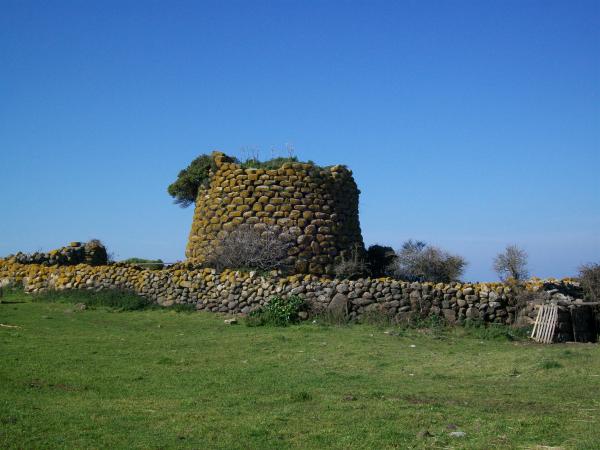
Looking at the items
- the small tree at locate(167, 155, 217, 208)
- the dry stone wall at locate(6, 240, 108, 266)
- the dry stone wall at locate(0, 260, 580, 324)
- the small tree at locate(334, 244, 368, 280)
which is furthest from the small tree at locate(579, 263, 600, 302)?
the dry stone wall at locate(6, 240, 108, 266)

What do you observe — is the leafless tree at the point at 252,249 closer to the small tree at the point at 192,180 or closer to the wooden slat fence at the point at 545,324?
the small tree at the point at 192,180

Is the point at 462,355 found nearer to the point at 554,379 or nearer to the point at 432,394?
the point at 554,379

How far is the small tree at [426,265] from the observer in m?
22.5

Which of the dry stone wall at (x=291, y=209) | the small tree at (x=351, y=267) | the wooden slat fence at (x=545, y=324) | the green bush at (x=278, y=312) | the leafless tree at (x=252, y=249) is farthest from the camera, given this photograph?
the dry stone wall at (x=291, y=209)

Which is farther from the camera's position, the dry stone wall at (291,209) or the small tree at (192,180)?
the small tree at (192,180)

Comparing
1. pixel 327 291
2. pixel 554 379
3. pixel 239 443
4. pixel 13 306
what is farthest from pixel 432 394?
pixel 13 306

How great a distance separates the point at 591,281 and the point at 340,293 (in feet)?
22.1

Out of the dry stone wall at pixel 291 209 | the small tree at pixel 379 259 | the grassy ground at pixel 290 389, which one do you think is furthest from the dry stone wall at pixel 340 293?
the small tree at pixel 379 259

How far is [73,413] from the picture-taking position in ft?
25.6

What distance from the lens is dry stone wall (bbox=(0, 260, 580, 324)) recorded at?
16922 millimetres

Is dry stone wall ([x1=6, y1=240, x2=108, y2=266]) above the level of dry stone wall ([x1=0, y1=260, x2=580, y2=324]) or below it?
above

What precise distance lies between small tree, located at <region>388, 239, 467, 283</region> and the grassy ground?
6447 mm

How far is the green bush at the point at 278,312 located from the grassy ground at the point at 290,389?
3.52 feet

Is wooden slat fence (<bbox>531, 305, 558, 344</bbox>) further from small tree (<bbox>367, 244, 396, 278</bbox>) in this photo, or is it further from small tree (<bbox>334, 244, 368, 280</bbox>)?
small tree (<bbox>367, 244, 396, 278</bbox>)
